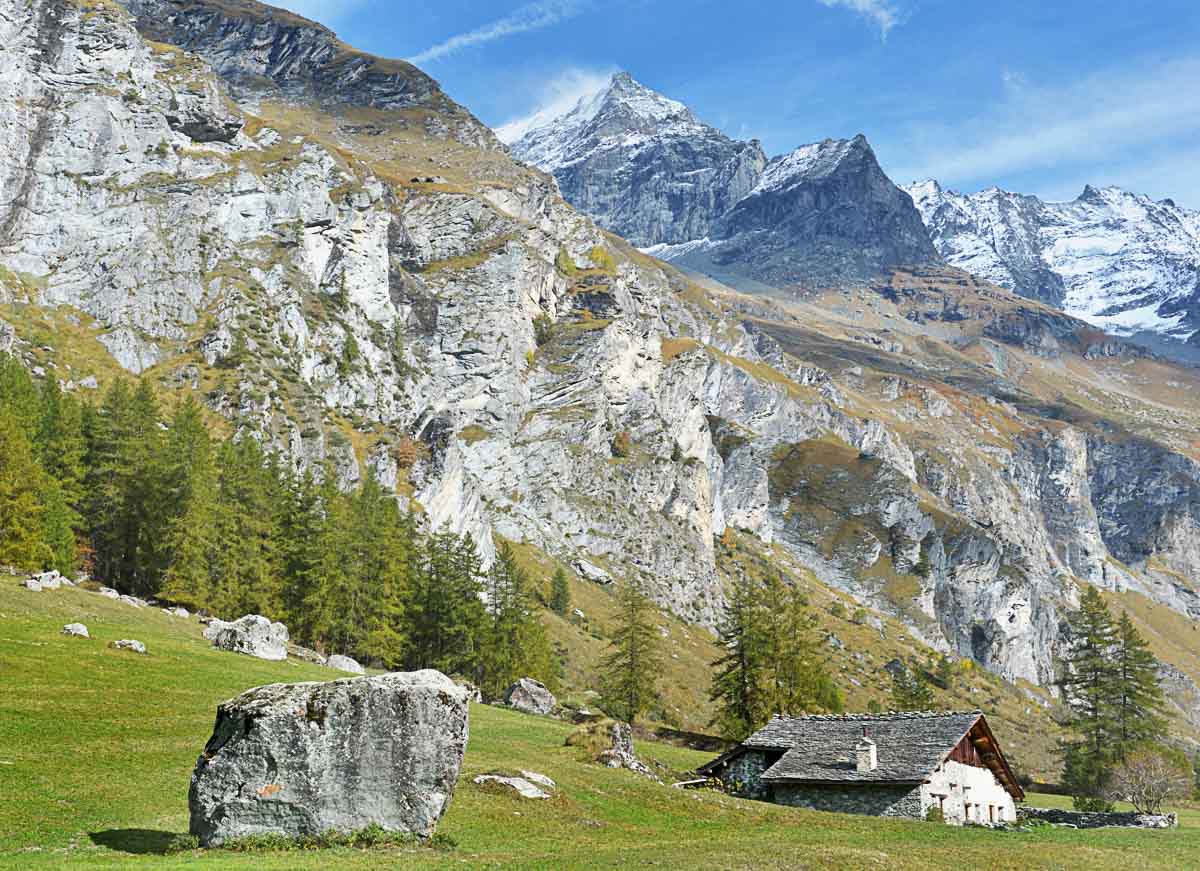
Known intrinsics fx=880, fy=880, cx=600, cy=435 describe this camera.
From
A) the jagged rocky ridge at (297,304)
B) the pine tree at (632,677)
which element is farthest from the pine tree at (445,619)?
the jagged rocky ridge at (297,304)

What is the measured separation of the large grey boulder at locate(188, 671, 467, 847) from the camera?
68.1ft

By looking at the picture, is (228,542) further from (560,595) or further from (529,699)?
(560,595)

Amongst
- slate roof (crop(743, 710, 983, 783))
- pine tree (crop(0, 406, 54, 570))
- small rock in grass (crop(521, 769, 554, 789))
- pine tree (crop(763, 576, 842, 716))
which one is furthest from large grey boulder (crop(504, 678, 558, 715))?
pine tree (crop(0, 406, 54, 570))

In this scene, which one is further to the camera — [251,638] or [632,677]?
[632,677]

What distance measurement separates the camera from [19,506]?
5734 cm

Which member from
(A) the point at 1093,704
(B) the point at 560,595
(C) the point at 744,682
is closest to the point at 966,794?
(C) the point at 744,682

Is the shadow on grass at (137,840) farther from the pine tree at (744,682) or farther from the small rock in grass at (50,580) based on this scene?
the pine tree at (744,682)

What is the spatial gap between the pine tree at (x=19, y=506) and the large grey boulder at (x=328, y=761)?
45983 millimetres

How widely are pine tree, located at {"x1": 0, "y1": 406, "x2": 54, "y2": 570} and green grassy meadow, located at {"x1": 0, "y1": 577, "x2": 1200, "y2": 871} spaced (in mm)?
10141

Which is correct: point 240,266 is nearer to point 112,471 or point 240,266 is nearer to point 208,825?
point 112,471

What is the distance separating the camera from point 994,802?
162 ft

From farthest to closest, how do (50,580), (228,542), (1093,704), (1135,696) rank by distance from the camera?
(1093,704) → (1135,696) → (228,542) → (50,580)

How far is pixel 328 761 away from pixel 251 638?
119 feet

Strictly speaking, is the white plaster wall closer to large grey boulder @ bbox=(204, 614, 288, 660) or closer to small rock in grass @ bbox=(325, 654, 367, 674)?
small rock in grass @ bbox=(325, 654, 367, 674)
